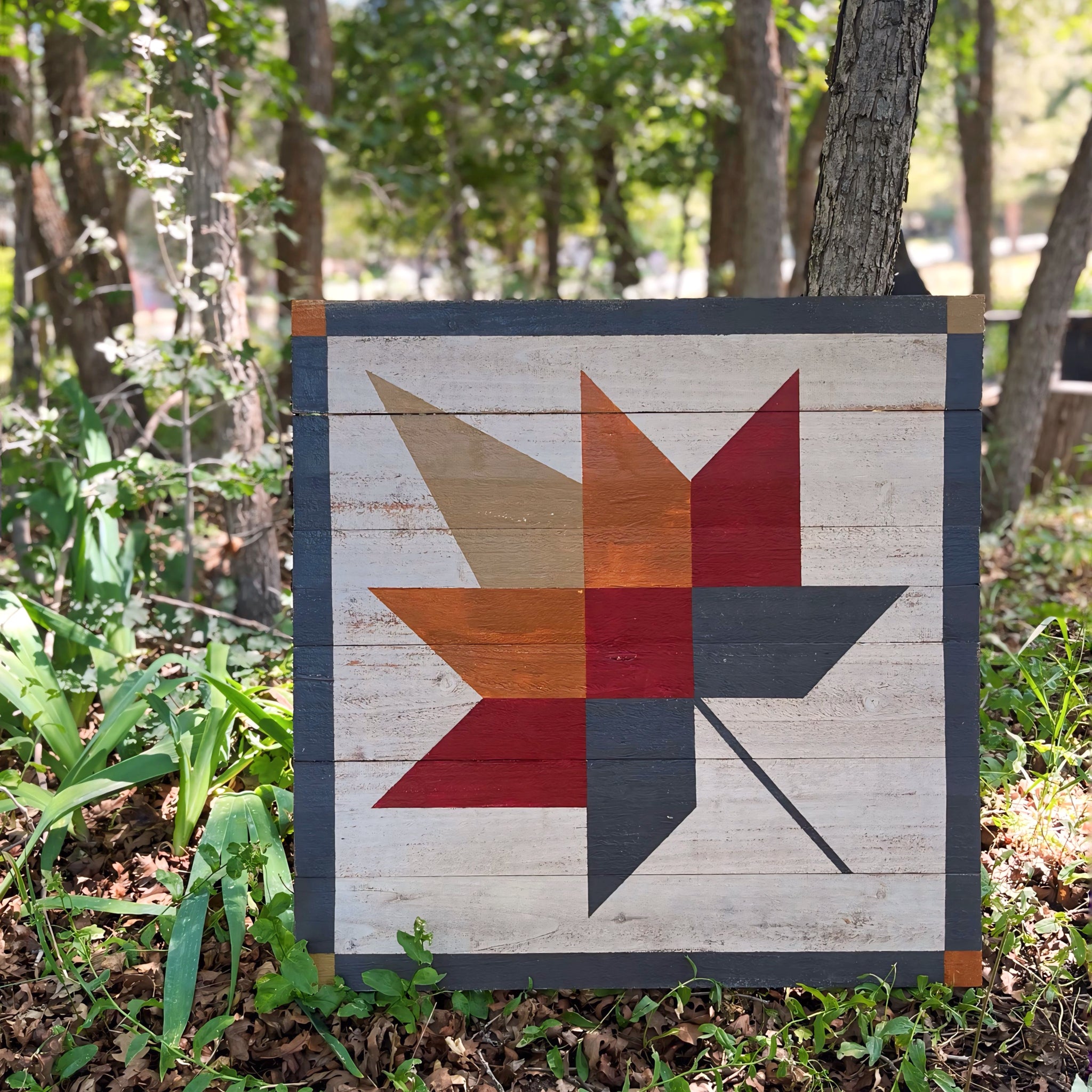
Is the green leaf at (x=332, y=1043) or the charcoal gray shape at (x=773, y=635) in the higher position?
the charcoal gray shape at (x=773, y=635)

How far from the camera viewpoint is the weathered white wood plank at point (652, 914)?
6.22 ft

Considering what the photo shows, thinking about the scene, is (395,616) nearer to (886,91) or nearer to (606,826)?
(606,826)

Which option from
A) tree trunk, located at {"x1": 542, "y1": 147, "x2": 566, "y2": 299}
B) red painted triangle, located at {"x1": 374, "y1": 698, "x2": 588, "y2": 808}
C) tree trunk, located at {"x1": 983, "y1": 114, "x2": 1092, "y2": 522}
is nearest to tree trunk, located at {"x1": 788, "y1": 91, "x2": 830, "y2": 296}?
tree trunk, located at {"x1": 983, "y1": 114, "x2": 1092, "y2": 522}

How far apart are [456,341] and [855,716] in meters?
1.10

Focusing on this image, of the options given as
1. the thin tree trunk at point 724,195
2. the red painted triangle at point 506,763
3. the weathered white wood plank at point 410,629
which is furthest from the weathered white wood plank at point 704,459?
the thin tree trunk at point 724,195

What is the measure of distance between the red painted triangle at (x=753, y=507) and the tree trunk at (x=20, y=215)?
127 inches

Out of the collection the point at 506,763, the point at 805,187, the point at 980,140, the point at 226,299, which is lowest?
the point at 506,763

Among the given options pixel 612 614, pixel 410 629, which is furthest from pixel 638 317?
pixel 410 629

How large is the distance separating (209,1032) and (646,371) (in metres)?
1.52

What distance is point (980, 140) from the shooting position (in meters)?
8.16

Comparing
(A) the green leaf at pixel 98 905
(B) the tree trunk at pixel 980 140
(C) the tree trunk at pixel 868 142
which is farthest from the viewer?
(B) the tree trunk at pixel 980 140

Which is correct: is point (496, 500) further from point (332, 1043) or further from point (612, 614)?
point (332, 1043)

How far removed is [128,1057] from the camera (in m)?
1.75

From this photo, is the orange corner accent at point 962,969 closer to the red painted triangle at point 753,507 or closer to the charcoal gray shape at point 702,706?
the charcoal gray shape at point 702,706
